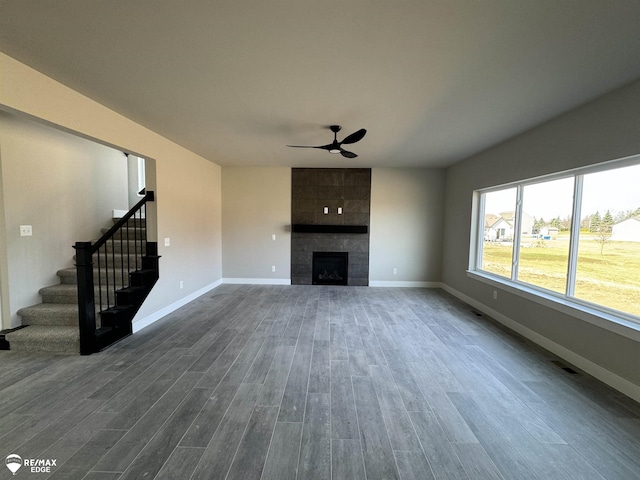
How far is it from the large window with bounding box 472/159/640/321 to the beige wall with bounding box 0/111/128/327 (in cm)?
641

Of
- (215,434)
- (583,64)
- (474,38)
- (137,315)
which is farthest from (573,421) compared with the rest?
(137,315)

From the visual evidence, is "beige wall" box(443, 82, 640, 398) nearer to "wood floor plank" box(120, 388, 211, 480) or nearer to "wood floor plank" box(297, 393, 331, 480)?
"wood floor plank" box(297, 393, 331, 480)

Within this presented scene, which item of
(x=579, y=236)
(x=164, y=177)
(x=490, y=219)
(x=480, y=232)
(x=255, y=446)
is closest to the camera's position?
(x=255, y=446)

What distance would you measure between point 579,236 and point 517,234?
920 millimetres

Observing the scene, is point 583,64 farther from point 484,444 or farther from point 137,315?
point 137,315

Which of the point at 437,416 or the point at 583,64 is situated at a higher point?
the point at 583,64

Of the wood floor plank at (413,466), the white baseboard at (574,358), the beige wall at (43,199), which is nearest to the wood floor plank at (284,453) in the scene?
the wood floor plank at (413,466)

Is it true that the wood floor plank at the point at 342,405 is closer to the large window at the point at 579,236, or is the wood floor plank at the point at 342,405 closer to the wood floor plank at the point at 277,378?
the wood floor plank at the point at 277,378

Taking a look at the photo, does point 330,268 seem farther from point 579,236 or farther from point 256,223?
point 579,236

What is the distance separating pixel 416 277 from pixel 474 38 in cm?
493

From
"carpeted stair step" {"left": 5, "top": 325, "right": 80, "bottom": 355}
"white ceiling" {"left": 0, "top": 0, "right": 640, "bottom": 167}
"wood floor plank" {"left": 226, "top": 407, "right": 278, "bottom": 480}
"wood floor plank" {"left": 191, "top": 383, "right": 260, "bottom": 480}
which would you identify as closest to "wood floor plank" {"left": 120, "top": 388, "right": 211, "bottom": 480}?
"wood floor plank" {"left": 191, "top": 383, "right": 260, "bottom": 480}

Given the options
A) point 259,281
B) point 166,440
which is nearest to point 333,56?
point 166,440

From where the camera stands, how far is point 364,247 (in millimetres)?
5855

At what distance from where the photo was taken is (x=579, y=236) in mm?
2734
